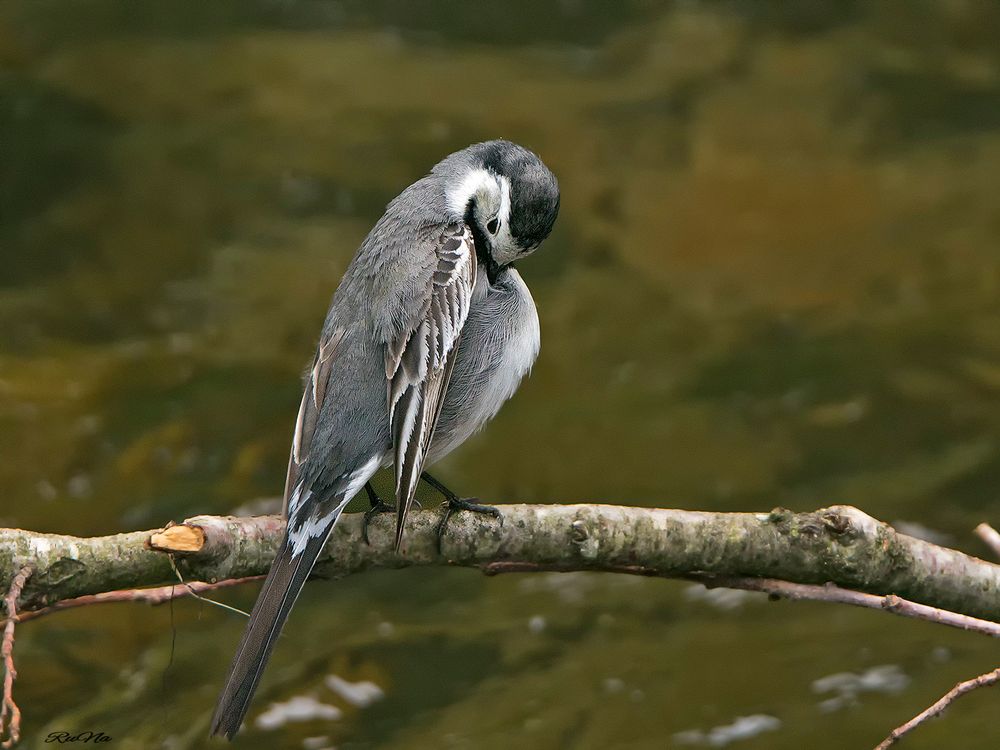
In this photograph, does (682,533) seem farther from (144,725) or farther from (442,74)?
(442,74)

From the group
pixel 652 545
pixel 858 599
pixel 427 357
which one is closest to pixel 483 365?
pixel 427 357

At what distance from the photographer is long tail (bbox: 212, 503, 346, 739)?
3.08m

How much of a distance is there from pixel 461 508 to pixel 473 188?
1149 mm

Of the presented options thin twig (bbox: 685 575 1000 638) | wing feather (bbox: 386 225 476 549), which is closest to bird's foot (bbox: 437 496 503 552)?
wing feather (bbox: 386 225 476 549)

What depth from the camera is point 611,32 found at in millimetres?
10680

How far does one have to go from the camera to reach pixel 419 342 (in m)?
3.81

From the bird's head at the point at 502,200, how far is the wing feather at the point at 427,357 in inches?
6.9

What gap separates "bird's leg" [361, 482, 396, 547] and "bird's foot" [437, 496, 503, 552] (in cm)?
20

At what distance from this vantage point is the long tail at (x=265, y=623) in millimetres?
3082

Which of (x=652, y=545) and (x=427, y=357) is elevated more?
(x=427, y=357)

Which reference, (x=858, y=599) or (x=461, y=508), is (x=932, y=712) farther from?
(x=461, y=508)

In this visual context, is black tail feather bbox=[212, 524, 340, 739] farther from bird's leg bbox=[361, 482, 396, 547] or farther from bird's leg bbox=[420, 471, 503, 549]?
bird's leg bbox=[420, 471, 503, 549]

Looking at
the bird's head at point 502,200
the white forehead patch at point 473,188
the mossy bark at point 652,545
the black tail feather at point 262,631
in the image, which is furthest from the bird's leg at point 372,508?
the white forehead patch at point 473,188

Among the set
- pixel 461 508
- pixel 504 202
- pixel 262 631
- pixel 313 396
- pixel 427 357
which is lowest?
pixel 262 631
